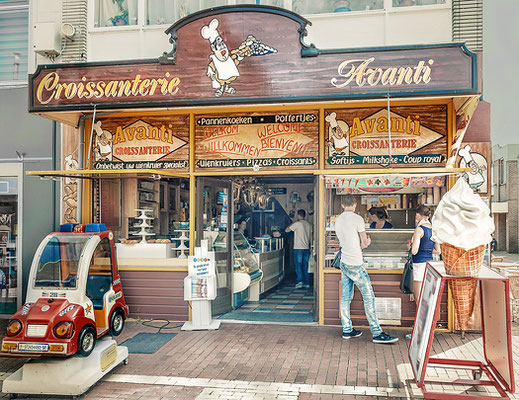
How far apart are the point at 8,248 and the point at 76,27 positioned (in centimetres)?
402

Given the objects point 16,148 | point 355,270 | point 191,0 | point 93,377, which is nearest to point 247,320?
point 355,270

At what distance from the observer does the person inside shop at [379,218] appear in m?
8.79

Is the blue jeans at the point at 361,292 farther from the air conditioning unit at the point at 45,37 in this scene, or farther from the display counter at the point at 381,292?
the air conditioning unit at the point at 45,37

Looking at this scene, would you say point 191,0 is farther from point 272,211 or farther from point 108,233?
point 272,211

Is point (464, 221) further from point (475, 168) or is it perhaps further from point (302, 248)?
point (302, 248)

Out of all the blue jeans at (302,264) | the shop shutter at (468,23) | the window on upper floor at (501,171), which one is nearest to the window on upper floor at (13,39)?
the blue jeans at (302,264)

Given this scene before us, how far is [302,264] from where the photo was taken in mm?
11156

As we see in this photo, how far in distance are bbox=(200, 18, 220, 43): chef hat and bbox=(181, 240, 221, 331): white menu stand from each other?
3068mm

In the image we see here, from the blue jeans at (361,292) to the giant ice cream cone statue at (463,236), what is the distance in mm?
2308

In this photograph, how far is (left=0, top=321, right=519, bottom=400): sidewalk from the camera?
4.95 metres

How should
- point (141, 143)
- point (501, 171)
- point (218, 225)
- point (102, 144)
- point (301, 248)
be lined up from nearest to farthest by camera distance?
1. point (141, 143)
2. point (102, 144)
3. point (218, 225)
4. point (301, 248)
5. point (501, 171)

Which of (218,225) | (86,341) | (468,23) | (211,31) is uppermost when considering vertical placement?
(468,23)

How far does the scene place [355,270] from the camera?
260 inches

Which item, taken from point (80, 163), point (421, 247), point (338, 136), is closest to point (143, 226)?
point (80, 163)
